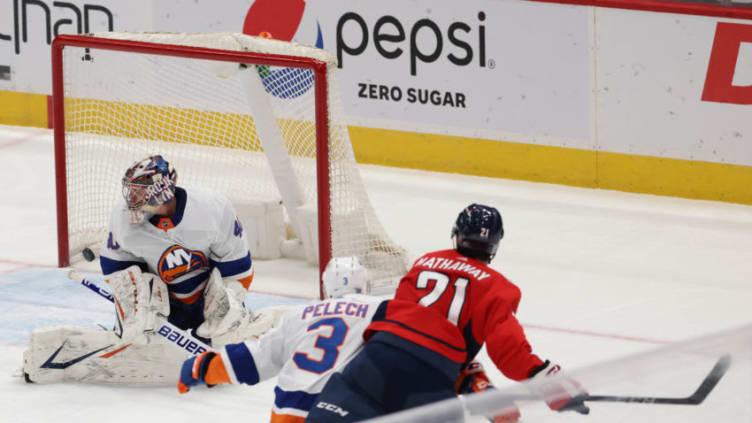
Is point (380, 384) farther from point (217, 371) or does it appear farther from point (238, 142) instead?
point (238, 142)

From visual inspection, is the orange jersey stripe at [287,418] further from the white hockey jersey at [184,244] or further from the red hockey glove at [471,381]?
the white hockey jersey at [184,244]

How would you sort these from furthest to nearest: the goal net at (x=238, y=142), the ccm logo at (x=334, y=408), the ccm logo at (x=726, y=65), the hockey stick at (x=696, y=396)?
the ccm logo at (x=726, y=65) → the goal net at (x=238, y=142) → the ccm logo at (x=334, y=408) → the hockey stick at (x=696, y=396)

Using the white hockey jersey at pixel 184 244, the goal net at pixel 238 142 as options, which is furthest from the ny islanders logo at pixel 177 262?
the goal net at pixel 238 142

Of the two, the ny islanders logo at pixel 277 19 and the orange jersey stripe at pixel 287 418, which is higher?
the ny islanders logo at pixel 277 19

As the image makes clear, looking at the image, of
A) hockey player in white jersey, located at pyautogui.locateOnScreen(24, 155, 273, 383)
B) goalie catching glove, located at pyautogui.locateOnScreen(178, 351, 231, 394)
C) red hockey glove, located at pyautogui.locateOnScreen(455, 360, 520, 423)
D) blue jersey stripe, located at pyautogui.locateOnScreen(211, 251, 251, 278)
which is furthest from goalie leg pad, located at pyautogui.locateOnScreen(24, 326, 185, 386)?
red hockey glove, located at pyautogui.locateOnScreen(455, 360, 520, 423)

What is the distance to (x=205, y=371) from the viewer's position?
3.93m

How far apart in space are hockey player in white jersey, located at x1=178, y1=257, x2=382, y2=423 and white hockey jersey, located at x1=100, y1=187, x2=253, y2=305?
5.00 feet

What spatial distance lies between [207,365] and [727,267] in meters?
3.82

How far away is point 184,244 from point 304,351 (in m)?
1.81

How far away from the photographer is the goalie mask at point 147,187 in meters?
5.32

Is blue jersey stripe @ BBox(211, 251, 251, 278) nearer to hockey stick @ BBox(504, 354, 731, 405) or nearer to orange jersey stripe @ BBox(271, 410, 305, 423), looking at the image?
orange jersey stripe @ BBox(271, 410, 305, 423)

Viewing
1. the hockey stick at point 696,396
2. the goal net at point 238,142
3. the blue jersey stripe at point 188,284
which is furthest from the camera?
the goal net at point 238,142

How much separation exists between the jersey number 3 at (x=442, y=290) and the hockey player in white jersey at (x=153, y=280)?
5.78ft

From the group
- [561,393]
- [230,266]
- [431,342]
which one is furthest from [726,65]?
[561,393]
